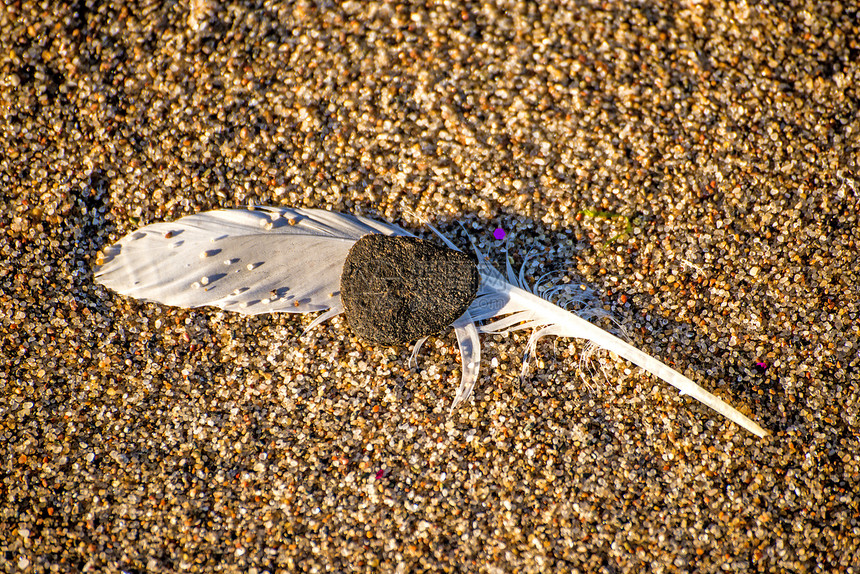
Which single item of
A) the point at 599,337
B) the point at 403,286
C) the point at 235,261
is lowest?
the point at 599,337

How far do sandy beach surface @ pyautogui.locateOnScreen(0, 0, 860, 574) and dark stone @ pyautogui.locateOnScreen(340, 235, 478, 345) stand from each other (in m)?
0.21

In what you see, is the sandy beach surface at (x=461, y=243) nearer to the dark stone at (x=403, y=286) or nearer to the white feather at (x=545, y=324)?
the white feather at (x=545, y=324)

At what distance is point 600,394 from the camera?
2500 mm

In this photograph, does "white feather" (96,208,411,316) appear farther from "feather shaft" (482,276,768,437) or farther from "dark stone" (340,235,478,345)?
"feather shaft" (482,276,768,437)

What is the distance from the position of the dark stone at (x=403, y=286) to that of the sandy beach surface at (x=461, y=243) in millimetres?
214

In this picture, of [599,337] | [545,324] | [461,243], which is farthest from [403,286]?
[599,337]

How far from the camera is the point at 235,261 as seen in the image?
2406 millimetres

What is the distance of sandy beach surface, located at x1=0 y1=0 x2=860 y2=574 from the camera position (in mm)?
2420

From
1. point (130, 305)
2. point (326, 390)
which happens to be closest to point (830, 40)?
point (326, 390)

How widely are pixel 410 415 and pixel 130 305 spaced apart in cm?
156

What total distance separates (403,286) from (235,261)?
85 cm

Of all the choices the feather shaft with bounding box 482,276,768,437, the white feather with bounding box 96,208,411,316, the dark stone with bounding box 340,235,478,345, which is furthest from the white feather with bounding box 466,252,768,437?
the white feather with bounding box 96,208,411,316

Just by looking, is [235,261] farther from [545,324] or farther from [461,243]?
[545,324]

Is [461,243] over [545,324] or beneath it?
over
